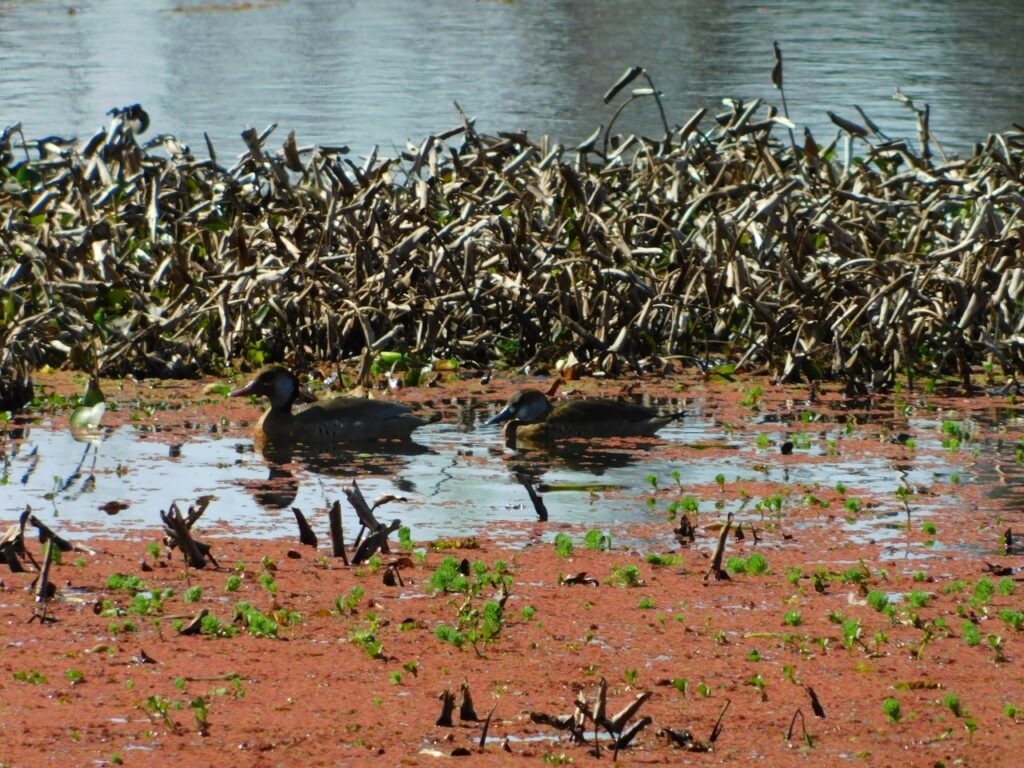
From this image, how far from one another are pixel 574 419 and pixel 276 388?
189cm

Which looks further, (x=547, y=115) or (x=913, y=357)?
(x=547, y=115)

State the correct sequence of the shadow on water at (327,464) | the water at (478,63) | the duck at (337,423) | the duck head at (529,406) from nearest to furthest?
1. the shadow on water at (327,464)
2. the duck at (337,423)
3. the duck head at (529,406)
4. the water at (478,63)

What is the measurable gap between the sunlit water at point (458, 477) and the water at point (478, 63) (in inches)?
408

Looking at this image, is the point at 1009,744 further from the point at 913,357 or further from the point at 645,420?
the point at 913,357

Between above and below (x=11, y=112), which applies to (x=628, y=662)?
above

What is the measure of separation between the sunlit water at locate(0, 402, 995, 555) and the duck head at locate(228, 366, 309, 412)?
1.27 ft

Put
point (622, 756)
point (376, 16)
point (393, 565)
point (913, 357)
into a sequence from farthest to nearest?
point (376, 16) < point (913, 357) < point (393, 565) < point (622, 756)

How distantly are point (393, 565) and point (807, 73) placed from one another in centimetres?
2596

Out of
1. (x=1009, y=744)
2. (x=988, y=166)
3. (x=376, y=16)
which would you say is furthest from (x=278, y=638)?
(x=376, y=16)

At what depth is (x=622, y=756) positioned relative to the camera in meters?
6.33

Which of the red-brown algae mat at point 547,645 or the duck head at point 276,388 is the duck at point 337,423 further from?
the red-brown algae mat at point 547,645

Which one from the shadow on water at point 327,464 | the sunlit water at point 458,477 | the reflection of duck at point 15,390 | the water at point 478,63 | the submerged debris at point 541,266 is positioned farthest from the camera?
the water at point 478,63

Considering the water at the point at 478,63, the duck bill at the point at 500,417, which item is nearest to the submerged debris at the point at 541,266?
the duck bill at the point at 500,417

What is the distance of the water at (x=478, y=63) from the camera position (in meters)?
27.5
